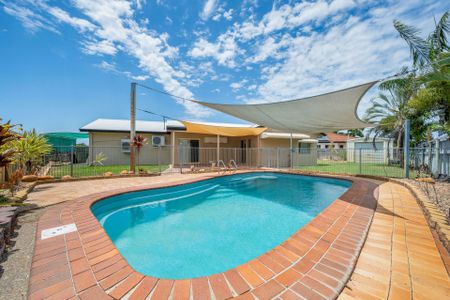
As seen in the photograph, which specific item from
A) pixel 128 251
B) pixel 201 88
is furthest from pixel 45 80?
pixel 128 251

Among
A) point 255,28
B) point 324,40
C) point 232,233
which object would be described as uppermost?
point 255,28

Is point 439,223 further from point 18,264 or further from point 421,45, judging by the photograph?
point 421,45

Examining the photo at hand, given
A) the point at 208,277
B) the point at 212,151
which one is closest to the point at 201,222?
the point at 208,277

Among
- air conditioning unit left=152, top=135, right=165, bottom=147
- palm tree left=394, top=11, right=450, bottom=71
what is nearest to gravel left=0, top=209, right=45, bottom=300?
palm tree left=394, top=11, right=450, bottom=71

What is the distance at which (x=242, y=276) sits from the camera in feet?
5.97

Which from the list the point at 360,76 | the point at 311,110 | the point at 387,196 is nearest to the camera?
the point at 387,196

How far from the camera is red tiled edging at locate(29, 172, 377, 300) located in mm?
1592

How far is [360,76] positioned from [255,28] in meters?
5.80

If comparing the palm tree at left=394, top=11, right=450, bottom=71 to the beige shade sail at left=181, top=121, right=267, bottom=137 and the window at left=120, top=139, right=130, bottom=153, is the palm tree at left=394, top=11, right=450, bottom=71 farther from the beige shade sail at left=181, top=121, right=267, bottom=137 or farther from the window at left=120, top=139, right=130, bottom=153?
the window at left=120, top=139, right=130, bottom=153

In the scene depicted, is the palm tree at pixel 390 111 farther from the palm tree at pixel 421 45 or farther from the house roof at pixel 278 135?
the palm tree at pixel 421 45

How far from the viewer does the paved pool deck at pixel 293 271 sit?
1591mm

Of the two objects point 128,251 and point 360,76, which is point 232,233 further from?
point 360,76

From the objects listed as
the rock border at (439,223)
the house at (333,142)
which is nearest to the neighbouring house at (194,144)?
the rock border at (439,223)

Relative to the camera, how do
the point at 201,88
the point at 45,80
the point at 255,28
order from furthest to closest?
the point at 201,88
the point at 45,80
the point at 255,28
